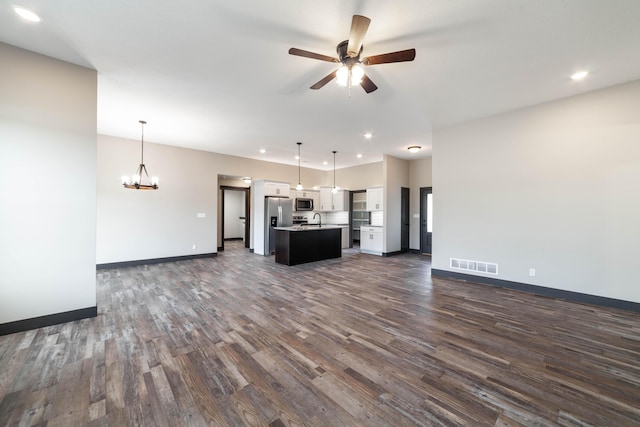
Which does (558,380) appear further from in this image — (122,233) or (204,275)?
(122,233)

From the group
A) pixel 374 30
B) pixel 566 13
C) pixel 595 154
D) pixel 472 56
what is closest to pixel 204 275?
pixel 374 30

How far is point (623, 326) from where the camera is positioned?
2.97 m

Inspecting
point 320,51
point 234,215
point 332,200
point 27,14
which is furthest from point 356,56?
point 234,215

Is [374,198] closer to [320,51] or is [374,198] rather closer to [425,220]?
[425,220]

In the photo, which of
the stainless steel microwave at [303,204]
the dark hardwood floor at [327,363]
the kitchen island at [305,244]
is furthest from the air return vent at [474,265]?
the stainless steel microwave at [303,204]

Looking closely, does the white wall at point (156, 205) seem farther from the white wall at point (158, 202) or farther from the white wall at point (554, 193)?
the white wall at point (554, 193)

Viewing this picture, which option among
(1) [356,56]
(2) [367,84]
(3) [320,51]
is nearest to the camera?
(1) [356,56]

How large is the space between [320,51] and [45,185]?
146 inches

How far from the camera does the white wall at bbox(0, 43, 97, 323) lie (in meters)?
2.75

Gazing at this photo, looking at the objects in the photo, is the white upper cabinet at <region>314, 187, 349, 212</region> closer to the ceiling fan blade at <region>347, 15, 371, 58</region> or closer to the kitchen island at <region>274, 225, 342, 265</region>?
the kitchen island at <region>274, 225, 342, 265</region>

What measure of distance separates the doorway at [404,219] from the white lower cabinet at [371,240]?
941 millimetres

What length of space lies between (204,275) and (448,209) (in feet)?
18.1

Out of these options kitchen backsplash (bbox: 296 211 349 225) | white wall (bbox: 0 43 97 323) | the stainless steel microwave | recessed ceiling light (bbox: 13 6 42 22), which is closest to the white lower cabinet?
kitchen backsplash (bbox: 296 211 349 225)

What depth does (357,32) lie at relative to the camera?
2084 mm
